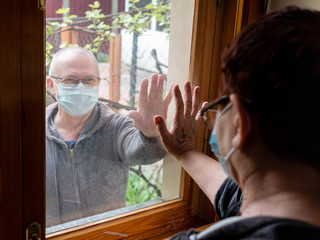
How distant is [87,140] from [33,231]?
1.19 feet

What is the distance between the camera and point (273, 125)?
725mm

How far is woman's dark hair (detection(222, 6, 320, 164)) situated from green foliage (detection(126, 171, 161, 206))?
32.8 inches

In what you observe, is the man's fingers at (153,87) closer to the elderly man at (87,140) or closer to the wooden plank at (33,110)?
the elderly man at (87,140)

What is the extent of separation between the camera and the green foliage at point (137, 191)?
4.90ft

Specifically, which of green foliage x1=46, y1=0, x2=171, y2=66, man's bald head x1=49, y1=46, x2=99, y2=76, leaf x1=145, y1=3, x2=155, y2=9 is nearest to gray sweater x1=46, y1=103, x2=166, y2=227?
man's bald head x1=49, y1=46, x2=99, y2=76

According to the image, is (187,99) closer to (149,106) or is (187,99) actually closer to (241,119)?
(149,106)

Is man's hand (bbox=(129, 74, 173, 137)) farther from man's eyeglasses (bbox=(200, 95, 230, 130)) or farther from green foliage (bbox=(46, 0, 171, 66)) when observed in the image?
man's eyeglasses (bbox=(200, 95, 230, 130))

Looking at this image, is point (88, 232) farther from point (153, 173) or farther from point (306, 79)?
point (306, 79)

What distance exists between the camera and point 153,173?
5.16ft

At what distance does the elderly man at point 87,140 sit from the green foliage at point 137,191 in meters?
0.03

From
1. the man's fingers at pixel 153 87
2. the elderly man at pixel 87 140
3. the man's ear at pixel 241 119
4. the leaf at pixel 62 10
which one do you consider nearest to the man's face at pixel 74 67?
the elderly man at pixel 87 140

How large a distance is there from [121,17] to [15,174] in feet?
2.08

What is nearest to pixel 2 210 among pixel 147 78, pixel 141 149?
pixel 141 149

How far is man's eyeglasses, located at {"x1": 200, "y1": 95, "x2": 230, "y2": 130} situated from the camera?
840 millimetres
